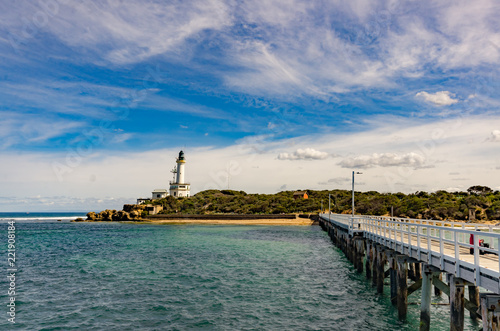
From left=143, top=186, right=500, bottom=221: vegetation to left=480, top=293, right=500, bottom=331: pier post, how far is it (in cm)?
7156

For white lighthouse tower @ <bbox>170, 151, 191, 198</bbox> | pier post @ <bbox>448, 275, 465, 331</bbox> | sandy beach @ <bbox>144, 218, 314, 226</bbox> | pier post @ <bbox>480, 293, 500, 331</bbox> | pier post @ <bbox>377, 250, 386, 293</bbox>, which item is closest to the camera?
pier post @ <bbox>480, 293, 500, 331</bbox>

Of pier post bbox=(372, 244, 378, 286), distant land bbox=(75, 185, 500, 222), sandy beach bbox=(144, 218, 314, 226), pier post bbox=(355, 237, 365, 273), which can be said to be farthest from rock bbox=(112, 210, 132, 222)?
pier post bbox=(372, 244, 378, 286)

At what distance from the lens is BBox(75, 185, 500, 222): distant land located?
74.2 meters

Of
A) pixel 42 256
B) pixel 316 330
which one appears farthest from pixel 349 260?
pixel 42 256

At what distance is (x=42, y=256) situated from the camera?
3241cm

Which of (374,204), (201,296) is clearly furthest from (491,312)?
(374,204)

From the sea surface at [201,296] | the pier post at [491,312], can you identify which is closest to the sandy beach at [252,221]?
the sea surface at [201,296]

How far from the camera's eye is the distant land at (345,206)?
74188 mm

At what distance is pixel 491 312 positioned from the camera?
806cm

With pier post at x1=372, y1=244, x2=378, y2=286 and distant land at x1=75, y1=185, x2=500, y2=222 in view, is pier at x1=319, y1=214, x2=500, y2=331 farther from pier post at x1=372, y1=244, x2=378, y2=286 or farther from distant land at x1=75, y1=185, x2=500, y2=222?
distant land at x1=75, y1=185, x2=500, y2=222

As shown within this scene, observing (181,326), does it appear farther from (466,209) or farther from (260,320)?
(466,209)

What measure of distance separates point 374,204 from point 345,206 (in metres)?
12.3

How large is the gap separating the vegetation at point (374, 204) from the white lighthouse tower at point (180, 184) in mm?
6243

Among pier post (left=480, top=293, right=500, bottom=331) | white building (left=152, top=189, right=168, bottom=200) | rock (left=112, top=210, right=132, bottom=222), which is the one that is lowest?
rock (left=112, top=210, right=132, bottom=222)
